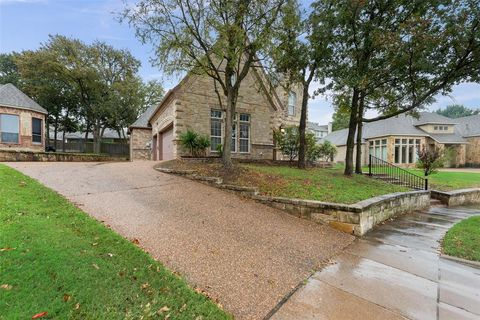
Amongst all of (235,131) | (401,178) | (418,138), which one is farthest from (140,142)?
(418,138)

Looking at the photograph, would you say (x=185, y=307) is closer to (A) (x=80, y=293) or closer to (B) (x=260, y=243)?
(A) (x=80, y=293)

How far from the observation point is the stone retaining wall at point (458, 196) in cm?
1105

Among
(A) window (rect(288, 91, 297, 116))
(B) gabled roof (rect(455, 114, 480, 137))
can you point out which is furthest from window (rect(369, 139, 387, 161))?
(A) window (rect(288, 91, 297, 116))

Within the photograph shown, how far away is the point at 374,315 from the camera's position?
109 inches

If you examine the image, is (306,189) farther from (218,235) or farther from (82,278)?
(82,278)

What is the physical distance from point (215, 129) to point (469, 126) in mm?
33663

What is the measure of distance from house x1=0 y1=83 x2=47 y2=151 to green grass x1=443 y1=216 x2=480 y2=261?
26242 mm

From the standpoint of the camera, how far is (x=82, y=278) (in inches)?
104

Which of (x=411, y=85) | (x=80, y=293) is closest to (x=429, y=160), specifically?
(x=411, y=85)

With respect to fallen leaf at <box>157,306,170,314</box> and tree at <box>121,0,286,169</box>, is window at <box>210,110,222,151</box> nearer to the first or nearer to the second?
tree at <box>121,0,286,169</box>

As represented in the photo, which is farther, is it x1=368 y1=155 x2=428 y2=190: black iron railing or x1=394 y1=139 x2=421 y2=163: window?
x1=394 y1=139 x2=421 y2=163: window

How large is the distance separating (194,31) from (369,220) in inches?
340

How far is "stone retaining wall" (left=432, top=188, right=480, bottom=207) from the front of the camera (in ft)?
36.2

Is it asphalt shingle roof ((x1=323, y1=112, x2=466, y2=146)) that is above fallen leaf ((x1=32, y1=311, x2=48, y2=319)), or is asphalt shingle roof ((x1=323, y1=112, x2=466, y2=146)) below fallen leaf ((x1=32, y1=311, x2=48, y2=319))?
above
